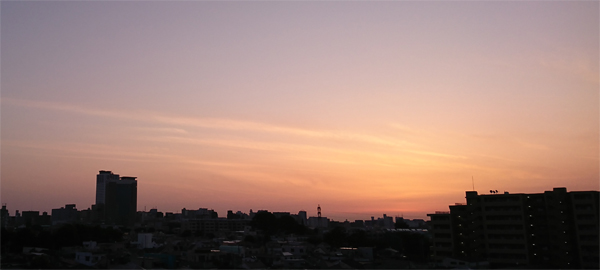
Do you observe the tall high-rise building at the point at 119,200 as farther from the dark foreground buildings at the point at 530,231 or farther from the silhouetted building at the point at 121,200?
the dark foreground buildings at the point at 530,231

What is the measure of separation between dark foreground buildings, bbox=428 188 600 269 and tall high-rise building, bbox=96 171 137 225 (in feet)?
370

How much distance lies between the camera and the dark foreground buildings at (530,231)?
35625 millimetres

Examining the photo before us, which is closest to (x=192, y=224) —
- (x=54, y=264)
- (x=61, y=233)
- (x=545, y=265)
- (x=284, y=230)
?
(x=284, y=230)

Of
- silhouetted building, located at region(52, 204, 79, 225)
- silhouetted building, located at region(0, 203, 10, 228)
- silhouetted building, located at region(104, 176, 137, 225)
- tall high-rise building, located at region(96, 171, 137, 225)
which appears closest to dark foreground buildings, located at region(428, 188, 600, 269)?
silhouetted building, located at region(0, 203, 10, 228)

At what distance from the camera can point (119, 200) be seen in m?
139

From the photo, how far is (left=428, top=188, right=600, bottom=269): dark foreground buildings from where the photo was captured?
35625 millimetres

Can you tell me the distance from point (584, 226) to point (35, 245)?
45.9 meters

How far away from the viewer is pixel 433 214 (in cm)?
4147

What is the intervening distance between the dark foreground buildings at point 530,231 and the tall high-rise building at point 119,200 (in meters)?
113

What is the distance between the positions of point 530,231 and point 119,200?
125 meters

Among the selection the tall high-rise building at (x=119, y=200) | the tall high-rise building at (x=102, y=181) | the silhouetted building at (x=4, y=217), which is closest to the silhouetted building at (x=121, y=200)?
the tall high-rise building at (x=119, y=200)

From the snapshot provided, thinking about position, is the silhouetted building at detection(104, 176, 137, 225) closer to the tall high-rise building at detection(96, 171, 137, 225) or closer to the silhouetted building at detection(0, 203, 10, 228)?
the tall high-rise building at detection(96, 171, 137, 225)

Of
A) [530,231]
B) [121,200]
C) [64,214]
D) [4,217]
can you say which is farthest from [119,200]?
[530,231]

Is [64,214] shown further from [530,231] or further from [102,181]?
[530,231]
